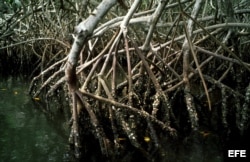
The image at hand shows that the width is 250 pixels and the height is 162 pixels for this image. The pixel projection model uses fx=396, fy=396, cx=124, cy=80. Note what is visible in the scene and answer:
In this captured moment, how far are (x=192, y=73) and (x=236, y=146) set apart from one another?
0.83m

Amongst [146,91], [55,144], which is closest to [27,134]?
[55,144]

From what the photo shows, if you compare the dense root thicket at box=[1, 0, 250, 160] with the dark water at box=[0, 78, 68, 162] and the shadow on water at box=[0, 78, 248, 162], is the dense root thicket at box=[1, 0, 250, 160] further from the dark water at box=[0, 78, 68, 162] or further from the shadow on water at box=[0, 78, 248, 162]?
the dark water at box=[0, 78, 68, 162]

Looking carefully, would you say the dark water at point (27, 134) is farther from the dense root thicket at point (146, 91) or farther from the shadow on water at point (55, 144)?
the dense root thicket at point (146, 91)

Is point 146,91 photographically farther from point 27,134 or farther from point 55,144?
point 27,134

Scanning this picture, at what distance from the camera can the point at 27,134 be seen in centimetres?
421

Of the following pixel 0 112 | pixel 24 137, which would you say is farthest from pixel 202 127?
pixel 0 112

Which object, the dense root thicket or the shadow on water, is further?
the shadow on water

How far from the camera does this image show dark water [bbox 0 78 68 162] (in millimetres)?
3566

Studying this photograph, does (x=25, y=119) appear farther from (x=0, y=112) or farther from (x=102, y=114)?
(x=102, y=114)

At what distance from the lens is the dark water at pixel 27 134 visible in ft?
11.7

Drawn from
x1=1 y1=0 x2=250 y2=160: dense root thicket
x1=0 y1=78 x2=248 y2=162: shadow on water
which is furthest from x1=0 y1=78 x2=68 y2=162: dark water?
x1=1 y1=0 x2=250 y2=160: dense root thicket

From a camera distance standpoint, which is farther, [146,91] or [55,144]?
[146,91]

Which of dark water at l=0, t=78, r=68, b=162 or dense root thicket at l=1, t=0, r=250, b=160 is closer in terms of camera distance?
dense root thicket at l=1, t=0, r=250, b=160

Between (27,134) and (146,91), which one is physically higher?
(146,91)
